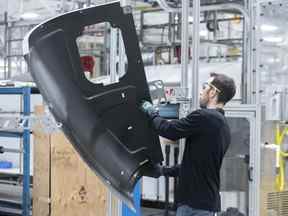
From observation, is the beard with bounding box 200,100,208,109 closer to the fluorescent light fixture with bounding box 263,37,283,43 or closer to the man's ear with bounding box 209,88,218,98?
the man's ear with bounding box 209,88,218,98

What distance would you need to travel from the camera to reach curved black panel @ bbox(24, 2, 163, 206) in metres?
1.89

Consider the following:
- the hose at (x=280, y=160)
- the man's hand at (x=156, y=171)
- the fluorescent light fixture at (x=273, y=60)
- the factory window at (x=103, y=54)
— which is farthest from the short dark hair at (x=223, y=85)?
the hose at (x=280, y=160)

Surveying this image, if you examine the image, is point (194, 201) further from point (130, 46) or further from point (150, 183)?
point (150, 183)

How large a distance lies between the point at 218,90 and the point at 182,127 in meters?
0.37

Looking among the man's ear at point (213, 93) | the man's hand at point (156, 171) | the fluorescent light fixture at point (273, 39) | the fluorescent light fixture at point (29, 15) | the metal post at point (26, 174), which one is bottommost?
the metal post at point (26, 174)

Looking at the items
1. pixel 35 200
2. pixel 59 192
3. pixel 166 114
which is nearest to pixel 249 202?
pixel 166 114

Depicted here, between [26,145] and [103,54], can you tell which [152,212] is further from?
[103,54]

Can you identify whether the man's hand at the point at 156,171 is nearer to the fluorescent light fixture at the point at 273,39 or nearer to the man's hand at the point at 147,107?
the man's hand at the point at 147,107

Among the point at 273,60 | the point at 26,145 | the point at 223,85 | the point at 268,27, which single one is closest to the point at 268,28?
the point at 268,27

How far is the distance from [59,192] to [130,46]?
2.41 m

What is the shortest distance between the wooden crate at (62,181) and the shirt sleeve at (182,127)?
1.50 metres

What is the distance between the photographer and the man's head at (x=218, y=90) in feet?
9.32

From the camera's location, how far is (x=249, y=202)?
359 cm

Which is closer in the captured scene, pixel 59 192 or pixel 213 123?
pixel 213 123
